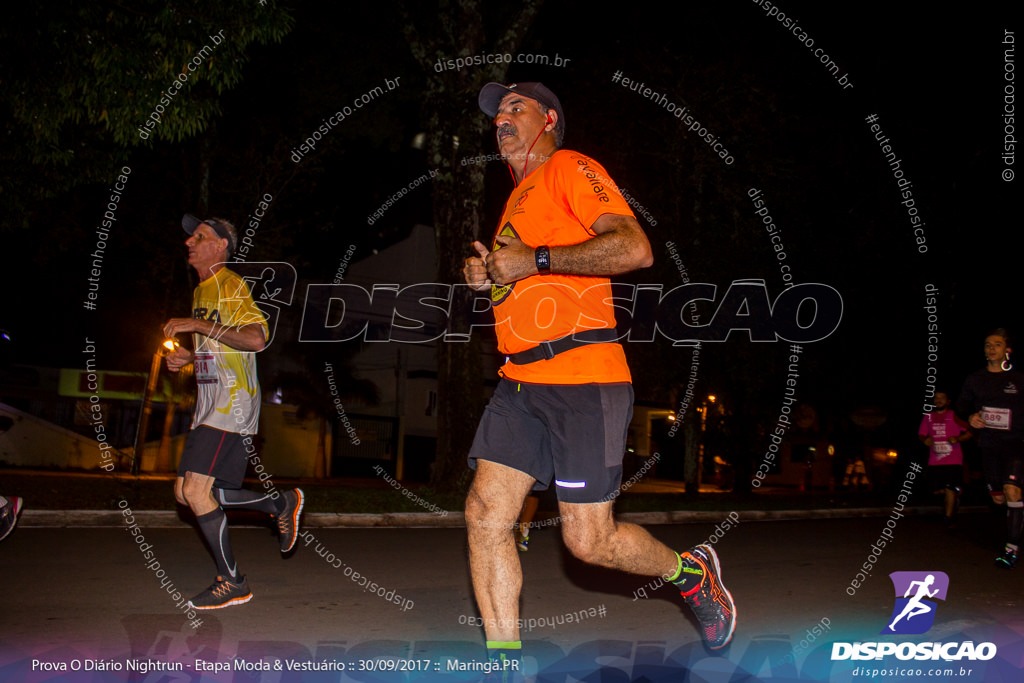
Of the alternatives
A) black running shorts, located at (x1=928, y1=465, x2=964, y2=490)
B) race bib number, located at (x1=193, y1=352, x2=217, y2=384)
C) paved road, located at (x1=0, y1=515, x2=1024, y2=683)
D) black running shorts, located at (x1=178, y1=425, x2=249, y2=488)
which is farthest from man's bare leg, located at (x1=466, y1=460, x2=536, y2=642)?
black running shorts, located at (x1=928, y1=465, x2=964, y2=490)

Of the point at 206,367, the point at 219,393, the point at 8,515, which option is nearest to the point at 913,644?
the point at 219,393

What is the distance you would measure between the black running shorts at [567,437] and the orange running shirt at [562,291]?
0.19 feet

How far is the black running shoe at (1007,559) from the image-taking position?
6.85 m

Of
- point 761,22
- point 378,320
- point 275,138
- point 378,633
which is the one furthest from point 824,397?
point 378,633

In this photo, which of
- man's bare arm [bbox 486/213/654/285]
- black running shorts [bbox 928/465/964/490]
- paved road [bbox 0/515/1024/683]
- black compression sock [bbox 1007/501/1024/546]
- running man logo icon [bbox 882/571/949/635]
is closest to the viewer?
man's bare arm [bbox 486/213/654/285]

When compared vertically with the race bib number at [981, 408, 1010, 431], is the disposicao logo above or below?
below

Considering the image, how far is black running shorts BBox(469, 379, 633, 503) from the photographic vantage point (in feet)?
10.4

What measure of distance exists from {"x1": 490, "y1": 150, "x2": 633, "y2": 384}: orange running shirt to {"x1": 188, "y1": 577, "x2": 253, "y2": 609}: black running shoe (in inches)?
89.1

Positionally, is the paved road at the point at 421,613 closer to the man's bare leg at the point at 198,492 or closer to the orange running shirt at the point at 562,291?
the man's bare leg at the point at 198,492

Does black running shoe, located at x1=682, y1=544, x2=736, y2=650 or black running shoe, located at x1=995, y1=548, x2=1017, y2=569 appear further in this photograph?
black running shoe, located at x1=995, y1=548, x2=1017, y2=569

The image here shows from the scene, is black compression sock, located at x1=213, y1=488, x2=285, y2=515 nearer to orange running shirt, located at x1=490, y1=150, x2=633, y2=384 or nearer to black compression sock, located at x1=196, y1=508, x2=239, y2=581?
black compression sock, located at x1=196, y1=508, x2=239, y2=581

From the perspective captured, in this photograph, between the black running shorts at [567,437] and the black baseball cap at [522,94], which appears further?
the black baseball cap at [522,94]

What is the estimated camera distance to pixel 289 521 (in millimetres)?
5719

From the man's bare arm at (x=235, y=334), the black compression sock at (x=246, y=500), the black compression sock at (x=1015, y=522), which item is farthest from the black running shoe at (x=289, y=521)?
the black compression sock at (x=1015, y=522)
